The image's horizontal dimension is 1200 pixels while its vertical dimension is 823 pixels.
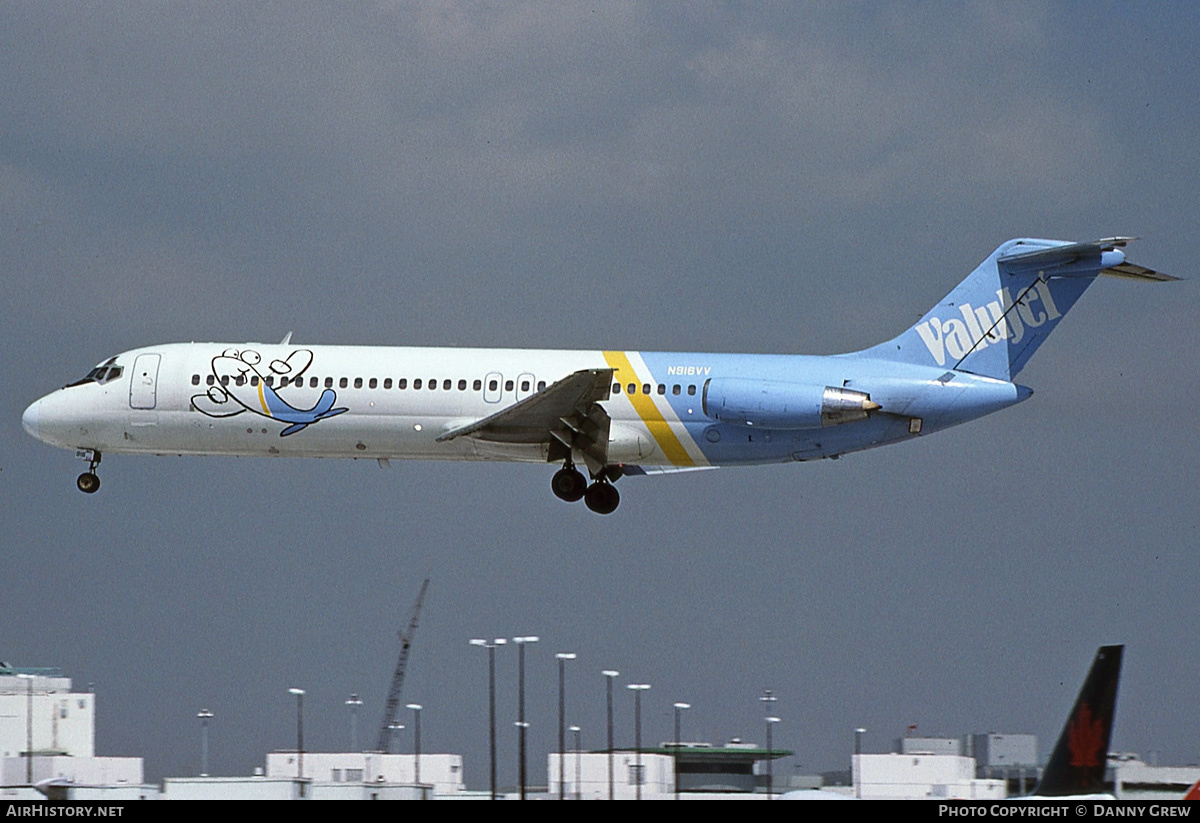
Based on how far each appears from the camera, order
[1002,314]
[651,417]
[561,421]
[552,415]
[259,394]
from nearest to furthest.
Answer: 1. [552,415]
2. [561,421]
3. [651,417]
4. [1002,314]
5. [259,394]

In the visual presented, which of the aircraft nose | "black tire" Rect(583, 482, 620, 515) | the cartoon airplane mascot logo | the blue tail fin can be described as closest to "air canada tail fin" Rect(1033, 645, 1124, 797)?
the blue tail fin

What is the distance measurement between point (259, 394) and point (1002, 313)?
53.6ft

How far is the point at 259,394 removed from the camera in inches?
1554

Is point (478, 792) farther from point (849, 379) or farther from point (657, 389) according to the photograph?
point (849, 379)

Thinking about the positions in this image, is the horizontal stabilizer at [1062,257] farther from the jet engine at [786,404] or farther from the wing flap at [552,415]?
the wing flap at [552,415]

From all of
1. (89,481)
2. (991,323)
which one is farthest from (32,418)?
(991,323)

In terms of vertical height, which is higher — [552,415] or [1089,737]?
[552,415]

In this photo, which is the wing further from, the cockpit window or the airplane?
the cockpit window

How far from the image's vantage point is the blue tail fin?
38.8 m

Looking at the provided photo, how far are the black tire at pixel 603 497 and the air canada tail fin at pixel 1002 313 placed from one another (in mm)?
6462

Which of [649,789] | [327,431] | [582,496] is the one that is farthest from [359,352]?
[649,789]

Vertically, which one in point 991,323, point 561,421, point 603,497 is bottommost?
point 603,497

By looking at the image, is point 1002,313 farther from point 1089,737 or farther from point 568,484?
point 1089,737

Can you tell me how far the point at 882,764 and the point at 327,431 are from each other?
619 inches
